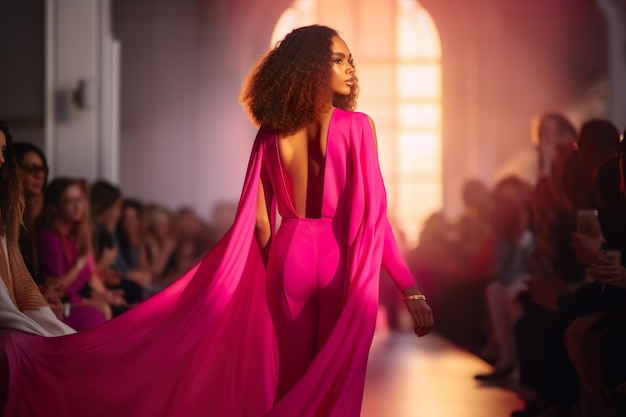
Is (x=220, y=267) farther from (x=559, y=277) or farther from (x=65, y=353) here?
(x=559, y=277)

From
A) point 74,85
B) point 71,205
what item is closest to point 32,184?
point 71,205

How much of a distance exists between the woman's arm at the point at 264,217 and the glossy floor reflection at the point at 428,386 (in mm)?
1550

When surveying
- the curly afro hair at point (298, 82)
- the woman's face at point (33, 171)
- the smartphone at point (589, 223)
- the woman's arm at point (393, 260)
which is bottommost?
the woman's arm at point (393, 260)

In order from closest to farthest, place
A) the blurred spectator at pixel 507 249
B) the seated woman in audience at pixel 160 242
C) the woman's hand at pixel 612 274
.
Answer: the woman's hand at pixel 612 274 < the blurred spectator at pixel 507 249 < the seated woman in audience at pixel 160 242

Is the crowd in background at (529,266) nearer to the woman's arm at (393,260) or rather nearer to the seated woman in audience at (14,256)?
the seated woman in audience at (14,256)

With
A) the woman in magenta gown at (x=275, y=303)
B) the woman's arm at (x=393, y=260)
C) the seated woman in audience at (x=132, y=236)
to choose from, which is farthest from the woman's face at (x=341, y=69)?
the seated woman in audience at (x=132, y=236)

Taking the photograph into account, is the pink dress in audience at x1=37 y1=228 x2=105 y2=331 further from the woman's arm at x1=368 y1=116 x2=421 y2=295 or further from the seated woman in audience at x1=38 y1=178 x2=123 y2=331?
the woman's arm at x1=368 y1=116 x2=421 y2=295

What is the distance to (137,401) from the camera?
127 inches

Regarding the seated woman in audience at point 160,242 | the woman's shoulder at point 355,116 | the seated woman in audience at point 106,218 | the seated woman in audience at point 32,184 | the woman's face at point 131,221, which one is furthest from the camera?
the seated woman in audience at point 160,242

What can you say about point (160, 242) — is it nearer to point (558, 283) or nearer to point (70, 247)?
point (70, 247)

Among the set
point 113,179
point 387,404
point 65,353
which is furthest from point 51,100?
point 65,353

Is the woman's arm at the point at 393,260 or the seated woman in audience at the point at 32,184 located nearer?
the woman's arm at the point at 393,260

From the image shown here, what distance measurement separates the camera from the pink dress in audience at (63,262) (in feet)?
15.6

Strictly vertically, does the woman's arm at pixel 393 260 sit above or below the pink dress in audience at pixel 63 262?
above
